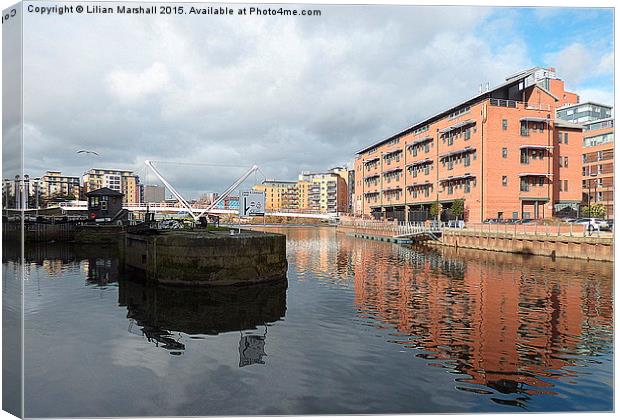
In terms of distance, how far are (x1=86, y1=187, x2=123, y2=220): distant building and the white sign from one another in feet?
187

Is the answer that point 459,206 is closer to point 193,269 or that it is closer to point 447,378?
point 193,269

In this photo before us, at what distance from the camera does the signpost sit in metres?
19.1

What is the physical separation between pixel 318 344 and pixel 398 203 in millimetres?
75997

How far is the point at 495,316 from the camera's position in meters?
17.3

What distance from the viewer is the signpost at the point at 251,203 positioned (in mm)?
19109

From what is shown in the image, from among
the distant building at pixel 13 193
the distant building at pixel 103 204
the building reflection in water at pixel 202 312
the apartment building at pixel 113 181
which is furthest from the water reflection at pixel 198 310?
the apartment building at pixel 113 181

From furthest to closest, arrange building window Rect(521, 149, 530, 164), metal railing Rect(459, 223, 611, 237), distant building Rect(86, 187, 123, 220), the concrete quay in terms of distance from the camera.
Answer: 1. distant building Rect(86, 187, 123, 220)
2. building window Rect(521, 149, 530, 164)
3. metal railing Rect(459, 223, 611, 237)
4. the concrete quay

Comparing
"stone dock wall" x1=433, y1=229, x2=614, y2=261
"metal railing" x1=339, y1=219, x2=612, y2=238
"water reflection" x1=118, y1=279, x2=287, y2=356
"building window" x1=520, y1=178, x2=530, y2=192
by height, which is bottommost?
"water reflection" x1=118, y1=279, x2=287, y2=356

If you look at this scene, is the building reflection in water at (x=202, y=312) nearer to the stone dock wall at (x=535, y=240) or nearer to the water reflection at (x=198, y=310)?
the water reflection at (x=198, y=310)

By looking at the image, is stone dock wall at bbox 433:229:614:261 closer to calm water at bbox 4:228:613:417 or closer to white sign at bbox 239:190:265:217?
calm water at bbox 4:228:613:417

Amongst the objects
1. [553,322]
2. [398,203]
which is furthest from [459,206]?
[553,322]

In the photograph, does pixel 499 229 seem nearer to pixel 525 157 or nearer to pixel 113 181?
pixel 525 157

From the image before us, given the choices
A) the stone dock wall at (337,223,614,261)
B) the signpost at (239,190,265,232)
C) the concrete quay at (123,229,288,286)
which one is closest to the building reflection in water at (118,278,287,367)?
the concrete quay at (123,229,288,286)

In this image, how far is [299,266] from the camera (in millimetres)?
35969
